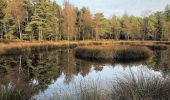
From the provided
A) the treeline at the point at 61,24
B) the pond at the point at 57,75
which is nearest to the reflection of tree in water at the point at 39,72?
the pond at the point at 57,75

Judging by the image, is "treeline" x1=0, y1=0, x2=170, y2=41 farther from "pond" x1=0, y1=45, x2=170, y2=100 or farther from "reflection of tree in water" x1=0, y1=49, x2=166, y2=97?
"pond" x1=0, y1=45, x2=170, y2=100

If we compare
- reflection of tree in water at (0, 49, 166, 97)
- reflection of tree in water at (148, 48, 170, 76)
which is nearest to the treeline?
reflection of tree in water at (0, 49, 166, 97)

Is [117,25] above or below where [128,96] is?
above

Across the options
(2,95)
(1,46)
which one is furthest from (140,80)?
(1,46)

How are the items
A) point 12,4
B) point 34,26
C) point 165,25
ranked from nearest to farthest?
point 12,4, point 34,26, point 165,25

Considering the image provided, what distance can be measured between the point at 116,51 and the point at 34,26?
33820mm

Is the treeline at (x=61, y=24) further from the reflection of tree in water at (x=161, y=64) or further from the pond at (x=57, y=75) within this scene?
the pond at (x=57, y=75)

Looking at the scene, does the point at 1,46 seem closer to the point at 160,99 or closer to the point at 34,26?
the point at 34,26

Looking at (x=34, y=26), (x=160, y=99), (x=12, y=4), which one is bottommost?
(x=160, y=99)

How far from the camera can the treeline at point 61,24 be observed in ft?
195

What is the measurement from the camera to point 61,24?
242ft

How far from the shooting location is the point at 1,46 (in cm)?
3672

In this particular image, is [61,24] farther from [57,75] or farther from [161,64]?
[57,75]

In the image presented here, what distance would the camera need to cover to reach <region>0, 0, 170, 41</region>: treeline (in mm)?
59500
